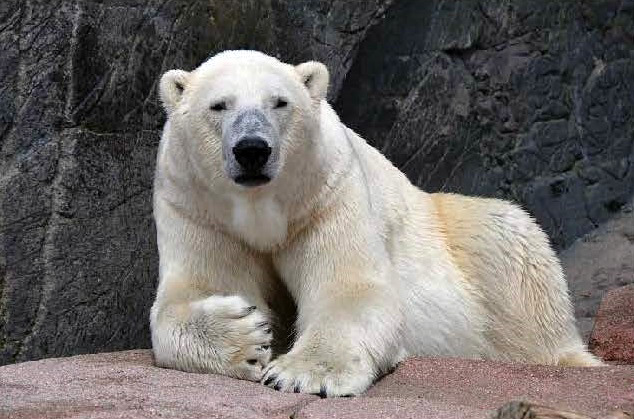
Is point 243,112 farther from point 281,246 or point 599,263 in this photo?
point 599,263

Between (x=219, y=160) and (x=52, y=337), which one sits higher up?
(x=219, y=160)

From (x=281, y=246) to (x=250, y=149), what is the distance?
1.71ft

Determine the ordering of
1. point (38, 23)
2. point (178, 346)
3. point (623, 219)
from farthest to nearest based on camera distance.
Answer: point (623, 219) < point (38, 23) < point (178, 346)

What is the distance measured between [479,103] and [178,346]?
326 centimetres

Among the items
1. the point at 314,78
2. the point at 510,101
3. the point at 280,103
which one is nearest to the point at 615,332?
the point at 510,101

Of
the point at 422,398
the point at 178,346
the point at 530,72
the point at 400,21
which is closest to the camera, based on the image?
the point at 422,398

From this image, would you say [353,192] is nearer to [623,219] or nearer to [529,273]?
[529,273]

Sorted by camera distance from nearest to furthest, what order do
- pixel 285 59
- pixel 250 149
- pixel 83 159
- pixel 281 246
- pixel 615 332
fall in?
1. pixel 250 149
2. pixel 281 246
3. pixel 83 159
4. pixel 615 332
5. pixel 285 59

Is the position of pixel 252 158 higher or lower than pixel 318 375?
higher

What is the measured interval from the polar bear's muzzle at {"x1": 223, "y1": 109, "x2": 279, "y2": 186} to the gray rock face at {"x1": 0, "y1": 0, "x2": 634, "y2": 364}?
1234 mm

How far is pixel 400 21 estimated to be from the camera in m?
6.25

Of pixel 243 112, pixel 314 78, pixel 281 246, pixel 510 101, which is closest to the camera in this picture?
pixel 243 112

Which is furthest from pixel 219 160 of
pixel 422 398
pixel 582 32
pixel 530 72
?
pixel 582 32

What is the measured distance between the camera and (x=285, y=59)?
548 cm
